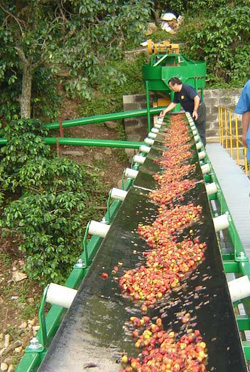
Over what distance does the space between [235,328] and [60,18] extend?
5408 millimetres

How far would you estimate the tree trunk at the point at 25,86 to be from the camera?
617 cm

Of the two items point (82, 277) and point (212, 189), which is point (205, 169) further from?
point (82, 277)

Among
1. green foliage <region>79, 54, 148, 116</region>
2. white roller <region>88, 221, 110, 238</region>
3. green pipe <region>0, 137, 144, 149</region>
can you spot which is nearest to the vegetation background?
green pipe <region>0, 137, 144, 149</region>

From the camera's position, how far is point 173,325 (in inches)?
70.4

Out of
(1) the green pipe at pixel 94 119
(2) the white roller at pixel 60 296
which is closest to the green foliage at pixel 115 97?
(1) the green pipe at pixel 94 119

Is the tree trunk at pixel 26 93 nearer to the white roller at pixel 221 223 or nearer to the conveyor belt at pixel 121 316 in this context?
the conveyor belt at pixel 121 316

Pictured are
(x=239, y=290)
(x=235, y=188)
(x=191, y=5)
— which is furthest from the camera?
(x=191, y=5)

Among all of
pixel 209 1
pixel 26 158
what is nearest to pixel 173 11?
pixel 209 1

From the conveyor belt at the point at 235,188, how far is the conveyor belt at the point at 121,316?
1329mm

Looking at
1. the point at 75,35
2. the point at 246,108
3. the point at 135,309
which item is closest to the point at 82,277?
the point at 135,309

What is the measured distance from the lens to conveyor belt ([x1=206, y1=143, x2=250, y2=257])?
3910 mm

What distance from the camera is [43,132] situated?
6.85 meters

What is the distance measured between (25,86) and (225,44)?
13.9ft

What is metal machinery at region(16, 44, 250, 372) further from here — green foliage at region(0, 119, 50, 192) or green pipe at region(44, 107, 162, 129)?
green pipe at region(44, 107, 162, 129)
